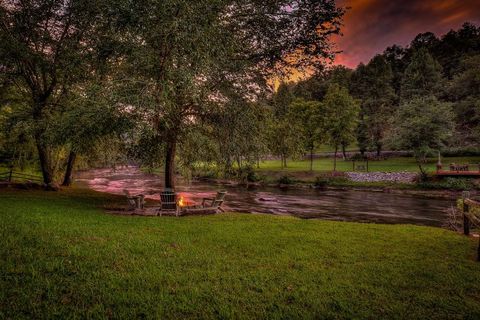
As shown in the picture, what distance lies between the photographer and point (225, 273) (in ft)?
21.3

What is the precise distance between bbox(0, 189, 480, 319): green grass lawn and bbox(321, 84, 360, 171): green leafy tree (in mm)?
39591

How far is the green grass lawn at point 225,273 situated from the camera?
5047 mm

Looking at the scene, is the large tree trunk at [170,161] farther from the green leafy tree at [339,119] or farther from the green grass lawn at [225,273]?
the green leafy tree at [339,119]

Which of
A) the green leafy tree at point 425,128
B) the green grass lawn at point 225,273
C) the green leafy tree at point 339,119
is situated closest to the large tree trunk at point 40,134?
the green grass lawn at point 225,273

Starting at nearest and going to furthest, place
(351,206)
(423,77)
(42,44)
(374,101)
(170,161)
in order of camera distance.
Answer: (170,161) < (42,44) < (351,206) < (374,101) < (423,77)

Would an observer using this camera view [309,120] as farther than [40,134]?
Yes

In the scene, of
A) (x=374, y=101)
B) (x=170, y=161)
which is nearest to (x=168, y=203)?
(x=170, y=161)

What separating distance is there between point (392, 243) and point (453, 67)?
3897 inches

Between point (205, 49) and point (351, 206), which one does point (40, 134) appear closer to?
point (205, 49)

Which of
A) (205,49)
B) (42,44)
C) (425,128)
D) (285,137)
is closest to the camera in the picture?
(205,49)

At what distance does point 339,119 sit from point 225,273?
4563 cm

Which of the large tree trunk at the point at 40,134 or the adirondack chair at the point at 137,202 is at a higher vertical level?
the large tree trunk at the point at 40,134

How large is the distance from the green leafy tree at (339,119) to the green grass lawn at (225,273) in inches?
1559

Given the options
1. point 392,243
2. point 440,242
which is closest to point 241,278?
point 392,243
